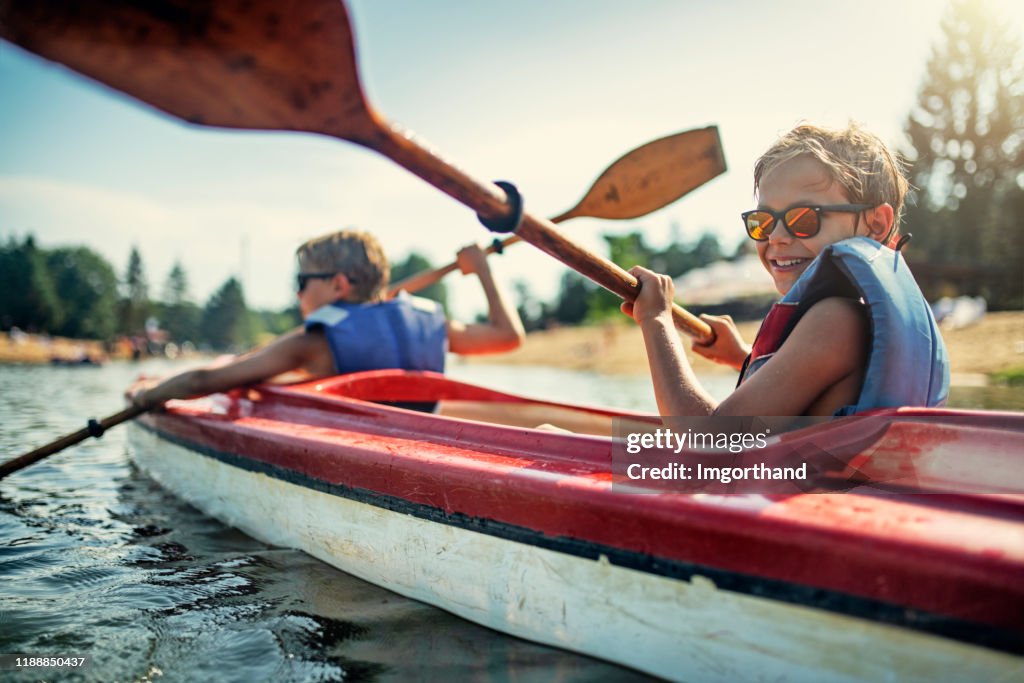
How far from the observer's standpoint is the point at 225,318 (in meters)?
70.4

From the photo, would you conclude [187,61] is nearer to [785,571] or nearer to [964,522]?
[785,571]

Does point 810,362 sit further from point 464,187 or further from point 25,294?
point 25,294

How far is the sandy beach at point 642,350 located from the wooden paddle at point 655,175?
910 millimetres

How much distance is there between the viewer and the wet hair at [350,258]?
3611mm

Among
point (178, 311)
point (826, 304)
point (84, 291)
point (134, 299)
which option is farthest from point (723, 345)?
point (178, 311)

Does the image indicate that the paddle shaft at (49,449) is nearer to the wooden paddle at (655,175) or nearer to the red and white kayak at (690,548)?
the red and white kayak at (690,548)

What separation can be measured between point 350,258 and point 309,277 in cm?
24

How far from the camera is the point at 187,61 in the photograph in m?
1.52

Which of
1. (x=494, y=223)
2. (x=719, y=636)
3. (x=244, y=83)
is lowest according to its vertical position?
(x=719, y=636)

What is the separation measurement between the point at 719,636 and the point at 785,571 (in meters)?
0.23

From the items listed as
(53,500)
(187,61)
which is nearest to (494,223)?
(187,61)

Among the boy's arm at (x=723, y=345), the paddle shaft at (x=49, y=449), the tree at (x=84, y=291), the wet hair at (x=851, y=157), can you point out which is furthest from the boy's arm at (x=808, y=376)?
the tree at (x=84, y=291)

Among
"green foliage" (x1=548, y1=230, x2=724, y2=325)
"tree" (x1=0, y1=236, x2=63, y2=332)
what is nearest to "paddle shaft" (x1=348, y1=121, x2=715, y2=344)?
"green foliage" (x1=548, y1=230, x2=724, y2=325)

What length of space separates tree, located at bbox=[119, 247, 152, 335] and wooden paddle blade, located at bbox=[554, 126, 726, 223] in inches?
2595
